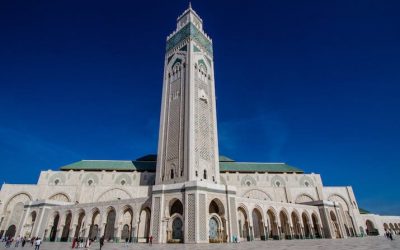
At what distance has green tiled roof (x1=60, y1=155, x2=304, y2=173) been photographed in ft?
105

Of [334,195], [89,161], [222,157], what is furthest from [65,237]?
[334,195]

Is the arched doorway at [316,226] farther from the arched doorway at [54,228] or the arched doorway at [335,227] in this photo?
the arched doorway at [54,228]

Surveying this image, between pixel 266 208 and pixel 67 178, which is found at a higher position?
pixel 67 178

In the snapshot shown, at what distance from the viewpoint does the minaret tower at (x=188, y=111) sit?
21125 mm

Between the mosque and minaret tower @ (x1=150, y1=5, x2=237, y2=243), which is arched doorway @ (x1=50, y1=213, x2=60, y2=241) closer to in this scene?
the mosque

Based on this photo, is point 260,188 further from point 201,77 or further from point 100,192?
point 100,192

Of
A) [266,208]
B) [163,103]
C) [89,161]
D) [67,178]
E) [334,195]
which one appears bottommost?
[266,208]

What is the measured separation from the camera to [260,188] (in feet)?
103

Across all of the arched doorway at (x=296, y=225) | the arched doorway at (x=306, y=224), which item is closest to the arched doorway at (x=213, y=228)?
the arched doorway at (x=296, y=225)

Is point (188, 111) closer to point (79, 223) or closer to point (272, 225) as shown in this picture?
point (272, 225)

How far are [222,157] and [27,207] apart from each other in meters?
25.3

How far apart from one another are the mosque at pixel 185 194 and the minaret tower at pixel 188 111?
0.11 meters

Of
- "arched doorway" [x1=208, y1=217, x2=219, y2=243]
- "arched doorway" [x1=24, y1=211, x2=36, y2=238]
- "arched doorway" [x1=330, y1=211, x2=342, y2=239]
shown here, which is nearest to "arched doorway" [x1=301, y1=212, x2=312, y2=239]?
"arched doorway" [x1=330, y1=211, x2=342, y2=239]

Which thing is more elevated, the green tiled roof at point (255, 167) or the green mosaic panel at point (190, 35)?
the green mosaic panel at point (190, 35)
